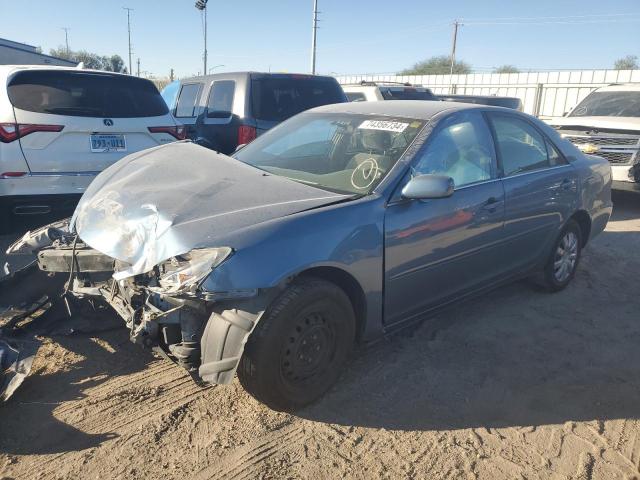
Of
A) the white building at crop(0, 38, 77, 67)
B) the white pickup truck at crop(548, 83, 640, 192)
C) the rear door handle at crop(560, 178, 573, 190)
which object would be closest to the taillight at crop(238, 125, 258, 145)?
the rear door handle at crop(560, 178, 573, 190)

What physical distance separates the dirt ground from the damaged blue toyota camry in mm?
262

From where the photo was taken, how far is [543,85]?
18.8 metres

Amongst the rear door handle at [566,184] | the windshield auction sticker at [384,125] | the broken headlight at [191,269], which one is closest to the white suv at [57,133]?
the windshield auction sticker at [384,125]

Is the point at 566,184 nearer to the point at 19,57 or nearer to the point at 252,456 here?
the point at 252,456

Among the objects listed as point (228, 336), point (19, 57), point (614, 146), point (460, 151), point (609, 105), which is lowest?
point (228, 336)

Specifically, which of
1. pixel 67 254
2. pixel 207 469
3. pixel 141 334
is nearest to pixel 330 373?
pixel 207 469

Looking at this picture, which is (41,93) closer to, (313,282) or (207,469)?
(313,282)

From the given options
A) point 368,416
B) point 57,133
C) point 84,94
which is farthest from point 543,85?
point 368,416

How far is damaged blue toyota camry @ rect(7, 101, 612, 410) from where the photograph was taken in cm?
258

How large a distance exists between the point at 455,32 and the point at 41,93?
169 feet

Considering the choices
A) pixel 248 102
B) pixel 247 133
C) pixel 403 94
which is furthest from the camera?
pixel 403 94

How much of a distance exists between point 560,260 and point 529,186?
109 centimetres

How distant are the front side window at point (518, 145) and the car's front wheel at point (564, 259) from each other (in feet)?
2.50

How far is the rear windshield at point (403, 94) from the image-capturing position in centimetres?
1054
